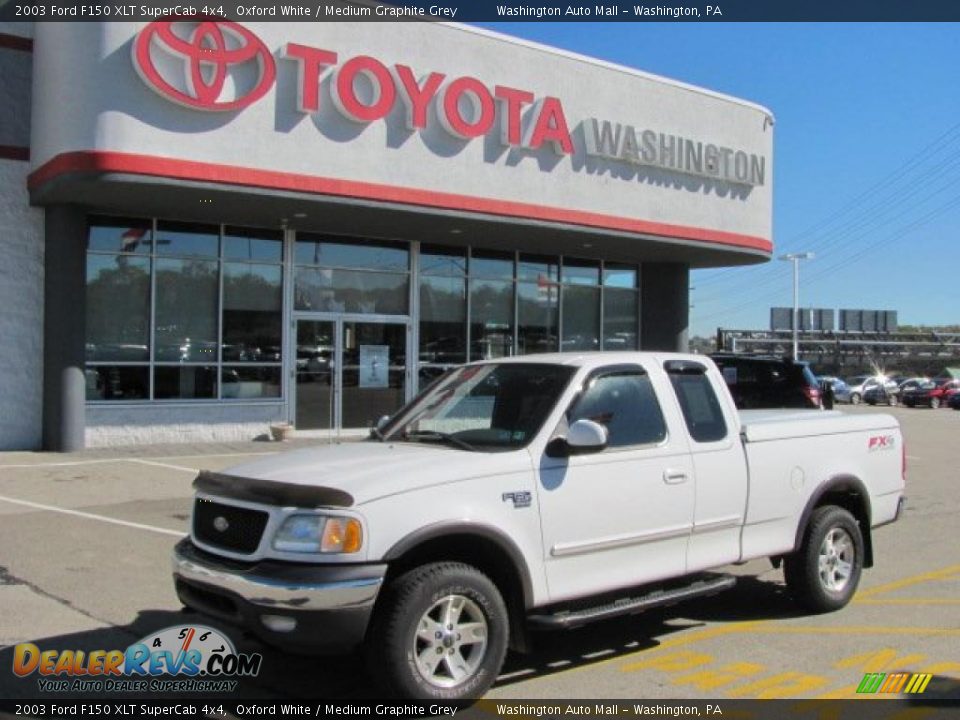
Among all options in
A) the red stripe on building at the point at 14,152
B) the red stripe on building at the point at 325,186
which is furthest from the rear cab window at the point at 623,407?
the red stripe on building at the point at 14,152

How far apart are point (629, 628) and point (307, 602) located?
2.73 metres

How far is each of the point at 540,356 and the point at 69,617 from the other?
11.7ft

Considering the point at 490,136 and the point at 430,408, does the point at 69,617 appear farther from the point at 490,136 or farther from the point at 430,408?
the point at 490,136

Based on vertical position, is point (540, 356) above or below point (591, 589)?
above

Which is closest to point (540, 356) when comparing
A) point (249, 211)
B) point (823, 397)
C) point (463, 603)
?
point (463, 603)

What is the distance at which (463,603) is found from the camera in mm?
4742

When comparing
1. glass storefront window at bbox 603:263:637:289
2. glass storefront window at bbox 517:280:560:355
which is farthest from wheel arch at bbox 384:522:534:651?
glass storefront window at bbox 603:263:637:289

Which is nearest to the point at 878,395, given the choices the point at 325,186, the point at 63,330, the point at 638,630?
the point at 325,186

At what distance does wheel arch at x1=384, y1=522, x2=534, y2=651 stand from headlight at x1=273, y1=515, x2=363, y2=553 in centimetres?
19

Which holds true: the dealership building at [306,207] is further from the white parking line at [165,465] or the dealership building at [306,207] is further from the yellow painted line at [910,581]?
the yellow painted line at [910,581]

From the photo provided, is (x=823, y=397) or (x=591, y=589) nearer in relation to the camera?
(x=591, y=589)

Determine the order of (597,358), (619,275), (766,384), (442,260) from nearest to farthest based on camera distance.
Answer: (597,358) < (766,384) < (442,260) < (619,275)

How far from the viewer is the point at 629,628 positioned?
6301 millimetres

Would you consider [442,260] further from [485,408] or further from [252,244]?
[485,408]
